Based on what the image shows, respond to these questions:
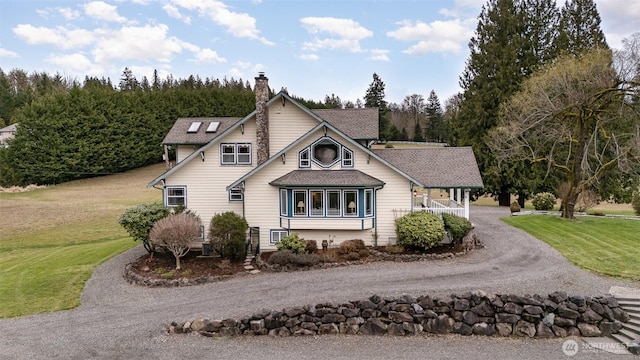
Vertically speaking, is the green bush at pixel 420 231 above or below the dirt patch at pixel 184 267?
above

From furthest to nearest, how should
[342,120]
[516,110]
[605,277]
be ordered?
1. [516,110]
2. [342,120]
3. [605,277]

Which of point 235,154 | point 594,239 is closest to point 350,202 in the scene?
point 235,154

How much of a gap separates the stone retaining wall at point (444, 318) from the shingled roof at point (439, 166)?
780cm

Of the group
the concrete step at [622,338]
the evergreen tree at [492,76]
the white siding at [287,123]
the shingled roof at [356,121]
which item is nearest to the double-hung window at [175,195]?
the white siding at [287,123]

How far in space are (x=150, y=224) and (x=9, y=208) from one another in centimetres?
2390

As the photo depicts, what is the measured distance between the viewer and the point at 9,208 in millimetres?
33688

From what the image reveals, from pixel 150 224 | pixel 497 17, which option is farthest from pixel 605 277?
pixel 497 17

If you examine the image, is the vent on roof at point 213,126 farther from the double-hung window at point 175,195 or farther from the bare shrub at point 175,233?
the bare shrub at point 175,233

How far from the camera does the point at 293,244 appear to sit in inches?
709

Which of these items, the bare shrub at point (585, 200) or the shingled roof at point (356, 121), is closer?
the shingled roof at point (356, 121)

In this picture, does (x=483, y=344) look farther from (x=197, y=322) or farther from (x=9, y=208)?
(x=9, y=208)

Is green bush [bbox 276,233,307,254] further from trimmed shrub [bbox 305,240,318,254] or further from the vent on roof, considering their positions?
the vent on roof

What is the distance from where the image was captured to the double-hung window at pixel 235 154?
20.8m

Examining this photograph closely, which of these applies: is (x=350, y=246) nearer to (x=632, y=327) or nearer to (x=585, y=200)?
(x=632, y=327)
